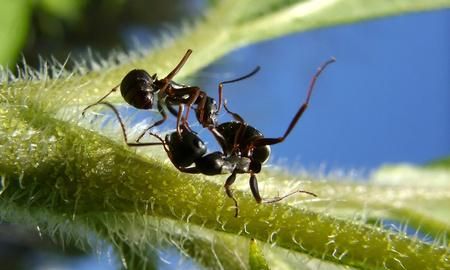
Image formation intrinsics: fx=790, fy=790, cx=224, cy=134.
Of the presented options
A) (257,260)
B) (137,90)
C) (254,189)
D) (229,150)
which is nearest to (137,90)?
(137,90)

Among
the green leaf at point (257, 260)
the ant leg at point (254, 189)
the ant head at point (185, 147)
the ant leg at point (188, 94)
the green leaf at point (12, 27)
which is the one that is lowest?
the green leaf at point (257, 260)

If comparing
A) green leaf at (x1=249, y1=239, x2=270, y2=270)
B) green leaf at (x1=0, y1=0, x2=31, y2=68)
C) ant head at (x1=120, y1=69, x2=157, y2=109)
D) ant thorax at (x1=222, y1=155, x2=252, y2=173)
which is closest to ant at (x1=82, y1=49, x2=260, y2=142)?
ant head at (x1=120, y1=69, x2=157, y2=109)

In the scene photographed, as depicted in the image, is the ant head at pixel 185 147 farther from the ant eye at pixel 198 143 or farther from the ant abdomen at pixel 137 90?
the ant abdomen at pixel 137 90

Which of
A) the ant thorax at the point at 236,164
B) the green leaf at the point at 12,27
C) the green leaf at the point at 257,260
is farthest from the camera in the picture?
the green leaf at the point at 12,27

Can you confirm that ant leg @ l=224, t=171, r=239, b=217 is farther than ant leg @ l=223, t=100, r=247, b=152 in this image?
No

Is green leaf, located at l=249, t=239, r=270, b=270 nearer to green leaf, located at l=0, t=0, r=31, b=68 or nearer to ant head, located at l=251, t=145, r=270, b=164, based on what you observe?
ant head, located at l=251, t=145, r=270, b=164

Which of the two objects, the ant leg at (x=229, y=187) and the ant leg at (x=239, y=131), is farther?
the ant leg at (x=239, y=131)

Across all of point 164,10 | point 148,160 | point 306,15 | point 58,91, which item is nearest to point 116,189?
point 148,160

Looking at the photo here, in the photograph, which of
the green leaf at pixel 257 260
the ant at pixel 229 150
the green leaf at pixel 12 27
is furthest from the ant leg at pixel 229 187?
the green leaf at pixel 12 27
